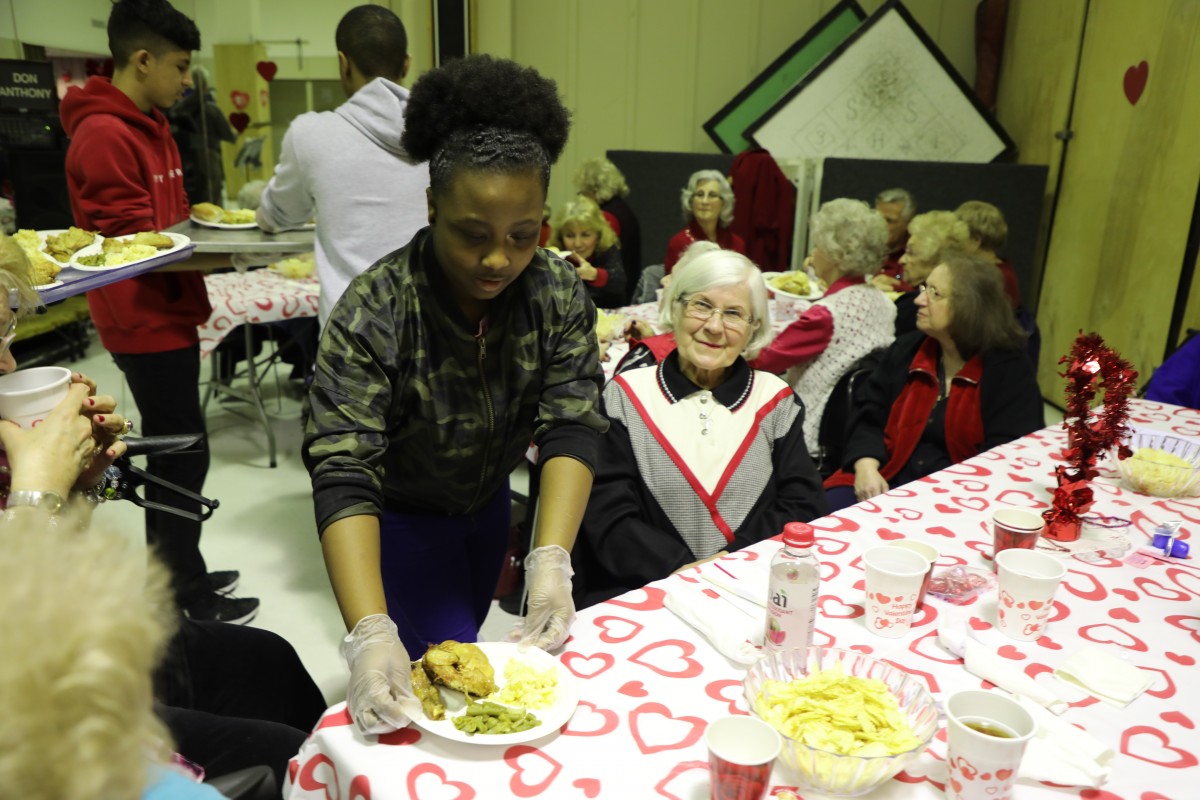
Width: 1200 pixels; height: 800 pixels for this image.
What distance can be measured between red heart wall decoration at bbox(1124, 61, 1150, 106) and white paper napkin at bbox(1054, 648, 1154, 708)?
4.54 metres

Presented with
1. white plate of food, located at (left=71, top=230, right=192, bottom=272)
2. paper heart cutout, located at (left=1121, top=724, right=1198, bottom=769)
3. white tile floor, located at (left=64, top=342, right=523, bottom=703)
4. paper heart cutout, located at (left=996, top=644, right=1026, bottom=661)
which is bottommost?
white tile floor, located at (left=64, top=342, right=523, bottom=703)

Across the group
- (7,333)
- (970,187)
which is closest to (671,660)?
(7,333)

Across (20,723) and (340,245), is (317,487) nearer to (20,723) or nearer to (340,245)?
(20,723)

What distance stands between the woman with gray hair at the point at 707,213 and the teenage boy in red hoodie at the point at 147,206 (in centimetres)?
305

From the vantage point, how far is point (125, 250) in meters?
2.08

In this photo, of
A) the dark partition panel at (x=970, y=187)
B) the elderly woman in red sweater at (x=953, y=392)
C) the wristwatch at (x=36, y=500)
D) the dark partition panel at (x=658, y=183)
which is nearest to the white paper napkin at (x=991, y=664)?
the elderly woman in red sweater at (x=953, y=392)

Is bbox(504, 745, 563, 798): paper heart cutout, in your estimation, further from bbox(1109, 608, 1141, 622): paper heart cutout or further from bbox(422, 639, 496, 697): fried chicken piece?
bbox(1109, 608, 1141, 622): paper heart cutout

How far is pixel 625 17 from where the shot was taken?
20.2ft

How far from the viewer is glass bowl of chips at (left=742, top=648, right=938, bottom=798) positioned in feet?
2.93

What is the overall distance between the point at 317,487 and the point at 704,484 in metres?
0.98

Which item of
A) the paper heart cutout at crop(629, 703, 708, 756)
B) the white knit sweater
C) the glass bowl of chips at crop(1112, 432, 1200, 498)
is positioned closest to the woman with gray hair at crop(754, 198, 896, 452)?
the white knit sweater

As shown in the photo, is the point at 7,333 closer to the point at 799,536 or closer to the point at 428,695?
the point at 428,695

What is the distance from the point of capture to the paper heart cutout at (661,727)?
99cm

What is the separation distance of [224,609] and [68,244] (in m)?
1.23
